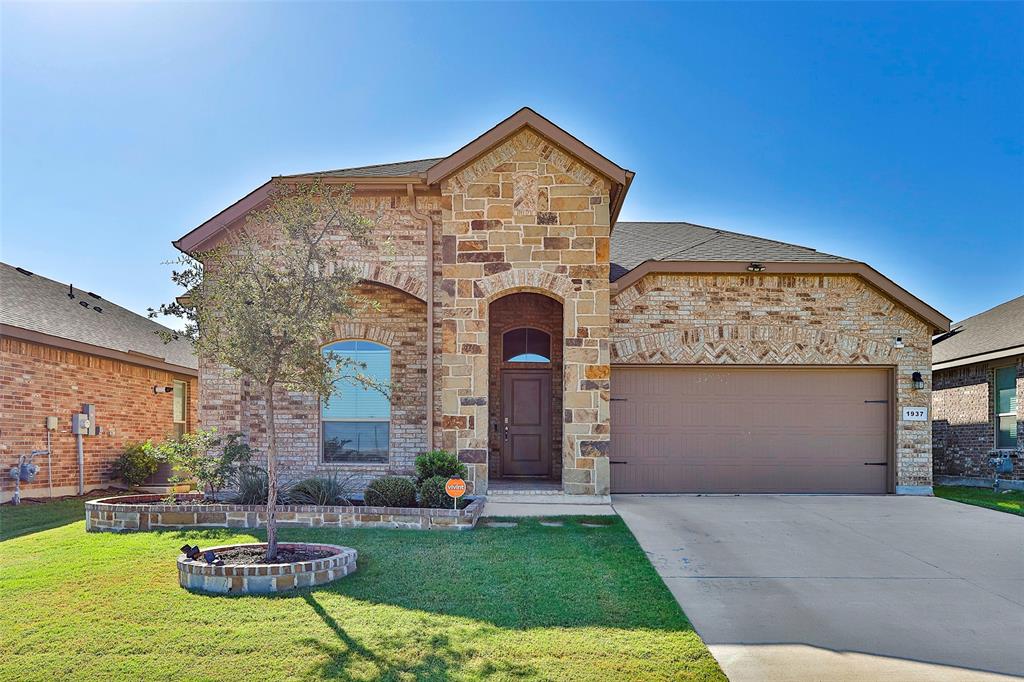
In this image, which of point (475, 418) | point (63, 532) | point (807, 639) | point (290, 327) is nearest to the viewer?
point (807, 639)

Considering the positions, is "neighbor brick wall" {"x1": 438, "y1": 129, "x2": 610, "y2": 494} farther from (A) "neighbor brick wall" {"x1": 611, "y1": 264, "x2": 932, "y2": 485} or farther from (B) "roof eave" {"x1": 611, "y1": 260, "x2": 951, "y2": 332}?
(A) "neighbor brick wall" {"x1": 611, "y1": 264, "x2": 932, "y2": 485}

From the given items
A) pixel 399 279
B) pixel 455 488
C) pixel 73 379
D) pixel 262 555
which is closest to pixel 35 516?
pixel 73 379

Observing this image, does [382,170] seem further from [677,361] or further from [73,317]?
[73,317]

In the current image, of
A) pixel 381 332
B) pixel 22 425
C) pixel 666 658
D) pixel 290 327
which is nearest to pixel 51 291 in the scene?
pixel 22 425

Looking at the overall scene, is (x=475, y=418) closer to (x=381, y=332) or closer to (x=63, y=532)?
(x=381, y=332)

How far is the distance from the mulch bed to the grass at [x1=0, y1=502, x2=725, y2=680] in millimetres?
457

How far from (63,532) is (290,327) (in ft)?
16.7

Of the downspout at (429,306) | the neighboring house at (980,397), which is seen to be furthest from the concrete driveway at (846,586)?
the neighboring house at (980,397)

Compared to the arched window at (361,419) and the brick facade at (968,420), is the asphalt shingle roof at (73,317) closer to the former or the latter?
the arched window at (361,419)

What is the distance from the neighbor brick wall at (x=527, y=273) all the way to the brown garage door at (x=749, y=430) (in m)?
1.66

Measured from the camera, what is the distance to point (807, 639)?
4926mm

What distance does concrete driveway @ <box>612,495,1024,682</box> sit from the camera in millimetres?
4582

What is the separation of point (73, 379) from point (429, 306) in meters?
7.73

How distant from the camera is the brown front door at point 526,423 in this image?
43.7 feet
